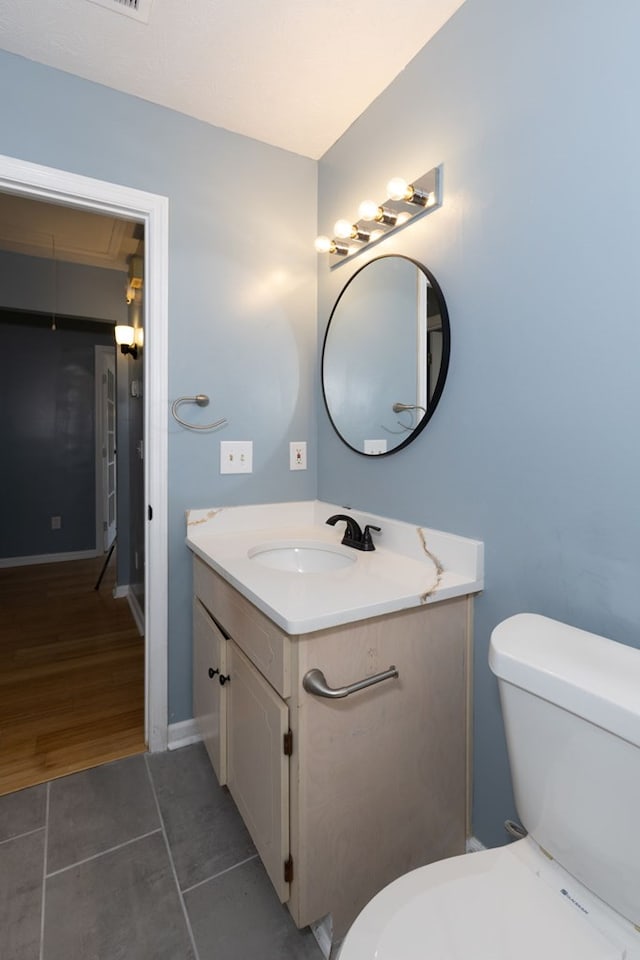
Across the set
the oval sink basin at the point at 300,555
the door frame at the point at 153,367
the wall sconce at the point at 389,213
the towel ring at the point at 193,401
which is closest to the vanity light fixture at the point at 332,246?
the wall sconce at the point at 389,213

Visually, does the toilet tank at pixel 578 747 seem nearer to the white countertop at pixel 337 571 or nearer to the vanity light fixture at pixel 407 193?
the white countertop at pixel 337 571

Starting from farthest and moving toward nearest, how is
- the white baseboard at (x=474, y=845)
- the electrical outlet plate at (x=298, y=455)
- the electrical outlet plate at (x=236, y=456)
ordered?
the electrical outlet plate at (x=298, y=455), the electrical outlet plate at (x=236, y=456), the white baseboard at (x=474, y=845)

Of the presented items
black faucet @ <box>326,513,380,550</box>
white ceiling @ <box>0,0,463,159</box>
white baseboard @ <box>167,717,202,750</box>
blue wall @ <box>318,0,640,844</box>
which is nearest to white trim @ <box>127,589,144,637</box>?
white baseboard @ <box>167,717,202,750</box>

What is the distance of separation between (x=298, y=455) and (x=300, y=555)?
0.46 metres

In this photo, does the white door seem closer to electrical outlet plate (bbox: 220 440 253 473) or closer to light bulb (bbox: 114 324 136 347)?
light bulb (bbox: 114 324 136 347)

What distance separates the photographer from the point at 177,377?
1.61m

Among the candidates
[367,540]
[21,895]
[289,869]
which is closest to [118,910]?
[21,895]

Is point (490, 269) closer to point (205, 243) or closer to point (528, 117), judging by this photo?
point (528, 117)

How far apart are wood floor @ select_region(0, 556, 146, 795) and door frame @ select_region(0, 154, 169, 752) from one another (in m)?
0.28

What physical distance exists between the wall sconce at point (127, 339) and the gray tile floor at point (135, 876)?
222 centimetres

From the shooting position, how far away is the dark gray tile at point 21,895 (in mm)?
1002

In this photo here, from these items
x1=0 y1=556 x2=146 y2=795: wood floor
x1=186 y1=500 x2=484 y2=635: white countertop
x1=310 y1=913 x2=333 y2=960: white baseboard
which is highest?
x1=186 y1=500 x2=484 y2=635: white countertop

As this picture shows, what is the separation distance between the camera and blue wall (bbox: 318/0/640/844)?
86cm

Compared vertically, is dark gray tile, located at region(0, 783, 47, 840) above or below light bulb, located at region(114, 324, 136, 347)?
below
